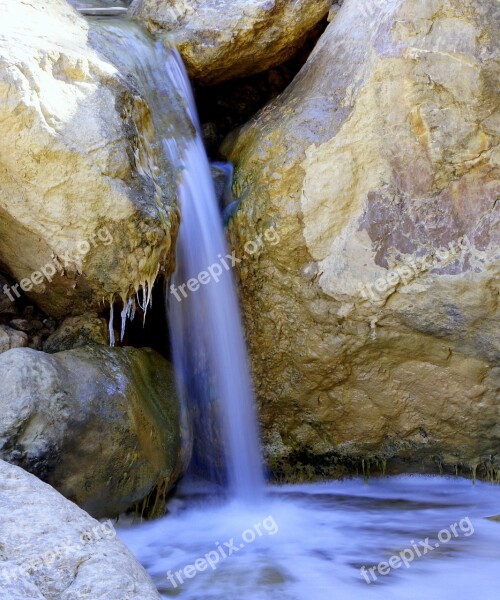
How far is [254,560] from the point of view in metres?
3.50

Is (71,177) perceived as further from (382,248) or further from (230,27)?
(230,27)

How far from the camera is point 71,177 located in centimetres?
375

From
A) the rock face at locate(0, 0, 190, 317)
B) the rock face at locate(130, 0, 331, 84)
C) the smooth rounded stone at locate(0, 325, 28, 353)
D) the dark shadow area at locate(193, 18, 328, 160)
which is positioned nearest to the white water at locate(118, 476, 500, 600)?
the smooth rounded stone at locate(0, 325, 28, 353)

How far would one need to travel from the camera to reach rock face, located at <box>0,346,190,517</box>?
3352 millimetres

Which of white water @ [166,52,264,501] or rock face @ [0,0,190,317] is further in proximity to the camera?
white water @ [166,52,264,501]

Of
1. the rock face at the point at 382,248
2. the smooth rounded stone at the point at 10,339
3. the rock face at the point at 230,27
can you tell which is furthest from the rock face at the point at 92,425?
the rock face at the point at 230,27

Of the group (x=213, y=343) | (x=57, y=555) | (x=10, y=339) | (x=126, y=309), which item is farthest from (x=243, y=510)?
(x=57, y=555)

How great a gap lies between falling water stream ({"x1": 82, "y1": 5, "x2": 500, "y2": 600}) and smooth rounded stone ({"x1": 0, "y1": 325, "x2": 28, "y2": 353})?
987 millimetres

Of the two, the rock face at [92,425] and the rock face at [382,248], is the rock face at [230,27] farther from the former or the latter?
the rock face at [92,425]

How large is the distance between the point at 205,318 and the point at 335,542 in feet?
5.44

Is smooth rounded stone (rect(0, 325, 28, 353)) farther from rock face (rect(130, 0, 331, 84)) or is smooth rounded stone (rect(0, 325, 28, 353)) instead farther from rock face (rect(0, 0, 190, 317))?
rock face (rect(130, 0, 331, 84))

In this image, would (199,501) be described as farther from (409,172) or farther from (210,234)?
(409,172)

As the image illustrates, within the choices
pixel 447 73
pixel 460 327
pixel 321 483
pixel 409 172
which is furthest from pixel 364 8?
pixel 321 483

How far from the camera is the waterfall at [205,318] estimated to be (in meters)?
4.52
